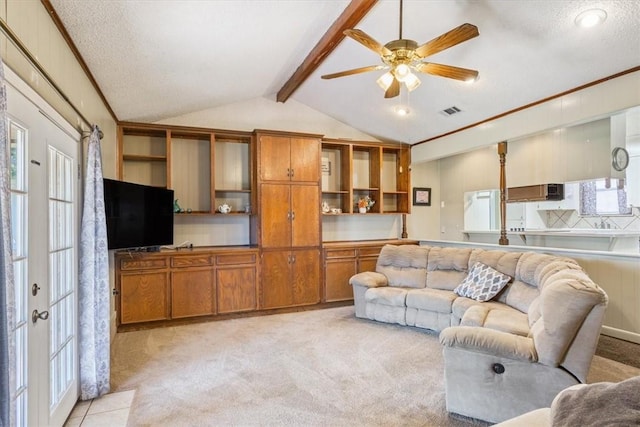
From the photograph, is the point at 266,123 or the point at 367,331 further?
the point at 266,123

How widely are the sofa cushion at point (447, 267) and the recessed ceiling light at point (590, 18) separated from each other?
2529 millimetres

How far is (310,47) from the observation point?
3908 millimetres

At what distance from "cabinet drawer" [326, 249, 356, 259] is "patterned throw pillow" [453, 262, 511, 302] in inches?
69.3

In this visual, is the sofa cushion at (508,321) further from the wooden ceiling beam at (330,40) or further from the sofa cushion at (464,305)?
the wooden ceiling beam at (330,40)

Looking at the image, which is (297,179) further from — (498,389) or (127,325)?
(498,389)

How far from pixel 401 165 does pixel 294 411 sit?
15.7 ft

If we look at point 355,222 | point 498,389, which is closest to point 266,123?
point 355,222

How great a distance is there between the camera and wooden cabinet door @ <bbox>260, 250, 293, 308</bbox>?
4.97m

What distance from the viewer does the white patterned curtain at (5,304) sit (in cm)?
120

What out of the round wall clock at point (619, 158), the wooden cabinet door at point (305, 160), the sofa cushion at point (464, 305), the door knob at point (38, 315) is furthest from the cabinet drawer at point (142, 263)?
the round wall clock at point (619, 158)

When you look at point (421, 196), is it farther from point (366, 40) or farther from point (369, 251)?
point (366, 40)

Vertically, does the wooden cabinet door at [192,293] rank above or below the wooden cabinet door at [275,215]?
below

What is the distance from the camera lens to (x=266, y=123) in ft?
18.4

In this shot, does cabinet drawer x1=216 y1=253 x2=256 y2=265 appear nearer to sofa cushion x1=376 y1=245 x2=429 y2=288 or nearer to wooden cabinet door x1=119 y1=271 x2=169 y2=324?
wooden cabinet door x1=119 y1=271 x2=169 y2=324
